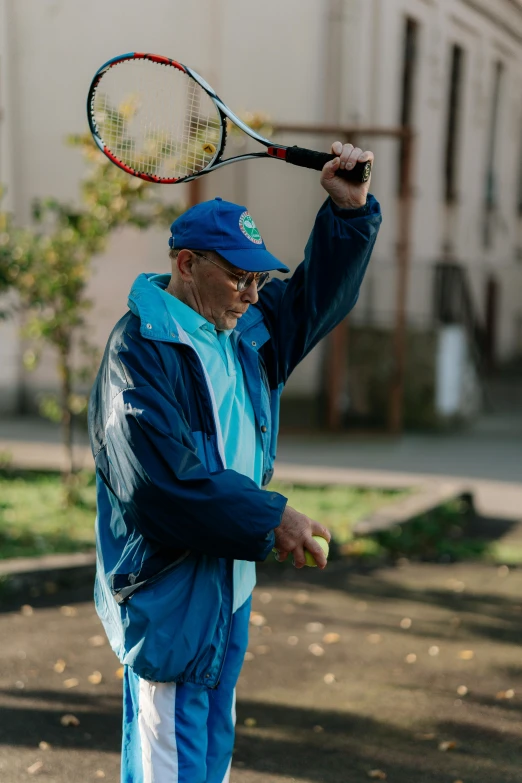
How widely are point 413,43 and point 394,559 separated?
10265mm

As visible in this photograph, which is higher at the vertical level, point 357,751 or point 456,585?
point 357,751

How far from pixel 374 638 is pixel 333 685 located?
0.70 meters

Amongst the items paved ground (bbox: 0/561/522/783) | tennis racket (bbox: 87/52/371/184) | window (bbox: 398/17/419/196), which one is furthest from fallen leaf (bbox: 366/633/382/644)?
window (bbox: 398/17/419/196)

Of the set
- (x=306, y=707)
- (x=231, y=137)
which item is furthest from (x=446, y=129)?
(x=306, y=707)

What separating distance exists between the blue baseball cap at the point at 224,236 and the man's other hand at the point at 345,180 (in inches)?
11.4

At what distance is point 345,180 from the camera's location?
115 inches

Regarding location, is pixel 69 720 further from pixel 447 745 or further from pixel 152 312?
pixel 152 312

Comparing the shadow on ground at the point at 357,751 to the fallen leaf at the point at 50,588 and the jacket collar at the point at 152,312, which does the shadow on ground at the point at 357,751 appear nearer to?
the fallen leaf at the point at 50,588

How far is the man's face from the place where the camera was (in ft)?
9.09

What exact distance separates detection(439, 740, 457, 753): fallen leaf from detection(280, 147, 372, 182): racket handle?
8.09ft

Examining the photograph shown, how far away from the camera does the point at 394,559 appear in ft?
23.4

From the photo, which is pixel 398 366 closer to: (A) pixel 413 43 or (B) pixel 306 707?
(A) pixel 413 43

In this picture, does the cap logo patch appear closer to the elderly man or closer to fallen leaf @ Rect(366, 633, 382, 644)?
the elderly man

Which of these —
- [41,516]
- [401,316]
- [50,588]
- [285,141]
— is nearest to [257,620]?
[50,588]
